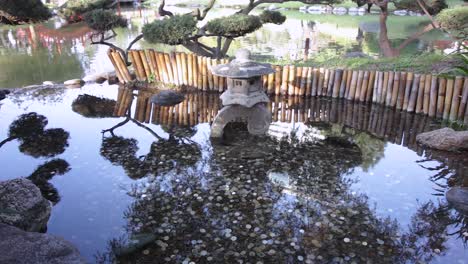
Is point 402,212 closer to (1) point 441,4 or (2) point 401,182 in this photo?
(2) point 401,182

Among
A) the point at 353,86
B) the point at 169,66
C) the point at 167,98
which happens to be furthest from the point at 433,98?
the point at 169,66

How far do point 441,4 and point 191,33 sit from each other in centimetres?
846

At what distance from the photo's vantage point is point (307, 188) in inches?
230

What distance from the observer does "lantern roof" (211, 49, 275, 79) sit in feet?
24.1

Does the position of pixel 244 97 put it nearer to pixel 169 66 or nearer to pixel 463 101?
pixel 169 66

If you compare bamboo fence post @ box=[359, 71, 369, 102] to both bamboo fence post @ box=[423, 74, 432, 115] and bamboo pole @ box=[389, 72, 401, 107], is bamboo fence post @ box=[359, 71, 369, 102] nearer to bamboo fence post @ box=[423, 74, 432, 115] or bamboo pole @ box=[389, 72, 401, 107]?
bamboo pole @ box=[389, 72, 401, 107]

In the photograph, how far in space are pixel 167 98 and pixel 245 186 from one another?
194 inches

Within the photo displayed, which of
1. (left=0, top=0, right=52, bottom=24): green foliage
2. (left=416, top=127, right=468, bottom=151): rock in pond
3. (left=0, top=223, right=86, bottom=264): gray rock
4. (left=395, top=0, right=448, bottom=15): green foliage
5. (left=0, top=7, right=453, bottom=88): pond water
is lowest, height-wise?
(left=0, top=7, right=453, bottom=88): pond water

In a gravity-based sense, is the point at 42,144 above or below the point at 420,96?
below

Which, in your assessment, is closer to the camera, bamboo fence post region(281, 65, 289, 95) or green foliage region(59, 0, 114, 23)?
bamboo fence post region(281, 65, 289, 95)

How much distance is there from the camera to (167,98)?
10156 mm

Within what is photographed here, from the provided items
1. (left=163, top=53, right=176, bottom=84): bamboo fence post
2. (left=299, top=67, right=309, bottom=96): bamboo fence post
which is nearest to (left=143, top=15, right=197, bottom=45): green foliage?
(left=163, top=53, right=176, bottom=84): bamboo fence post

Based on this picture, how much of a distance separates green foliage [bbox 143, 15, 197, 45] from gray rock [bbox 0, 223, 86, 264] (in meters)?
7.65

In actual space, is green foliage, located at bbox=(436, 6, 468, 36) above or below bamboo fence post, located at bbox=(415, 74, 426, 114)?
above
